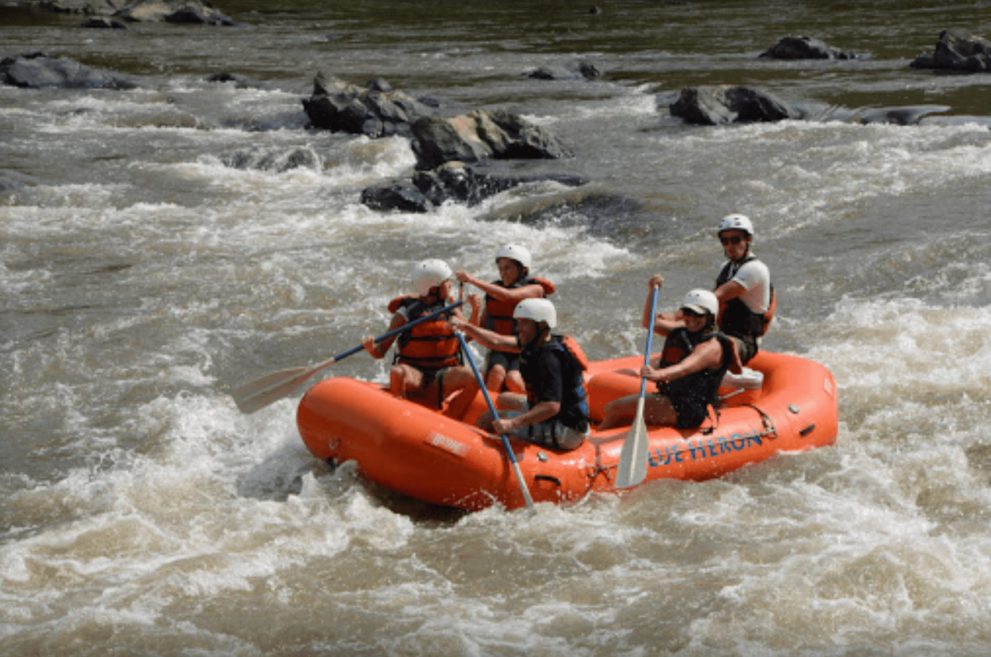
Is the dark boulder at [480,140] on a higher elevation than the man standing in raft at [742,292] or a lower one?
lower

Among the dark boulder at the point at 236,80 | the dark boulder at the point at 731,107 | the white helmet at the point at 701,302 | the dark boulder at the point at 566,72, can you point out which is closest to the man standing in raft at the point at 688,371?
the white helmet at the point at 701,302

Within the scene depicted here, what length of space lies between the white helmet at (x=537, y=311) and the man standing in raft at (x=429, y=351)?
801mm

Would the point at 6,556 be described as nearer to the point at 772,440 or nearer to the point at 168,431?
the point at 168,431

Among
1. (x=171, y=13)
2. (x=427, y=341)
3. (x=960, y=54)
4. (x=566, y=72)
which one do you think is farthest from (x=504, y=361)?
(x=171, y=13)

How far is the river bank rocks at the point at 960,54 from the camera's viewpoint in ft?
71.5

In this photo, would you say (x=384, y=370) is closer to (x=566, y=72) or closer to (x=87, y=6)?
(x=566, y=72)

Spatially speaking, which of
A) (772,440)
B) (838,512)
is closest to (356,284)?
(772,440)

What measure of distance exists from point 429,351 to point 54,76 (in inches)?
661

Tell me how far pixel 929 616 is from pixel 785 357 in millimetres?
2831

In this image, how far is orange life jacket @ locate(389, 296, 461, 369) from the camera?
806 centimetres

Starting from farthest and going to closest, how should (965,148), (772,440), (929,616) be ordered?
1. (965,148)
2. (772,440)
3. (929,616)

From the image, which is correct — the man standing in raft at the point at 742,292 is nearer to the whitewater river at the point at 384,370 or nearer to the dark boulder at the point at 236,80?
the whitewater river at the point at 384,370

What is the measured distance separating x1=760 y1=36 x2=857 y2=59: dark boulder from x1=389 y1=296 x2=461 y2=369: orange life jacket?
17.4m

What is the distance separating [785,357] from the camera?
8.68m
